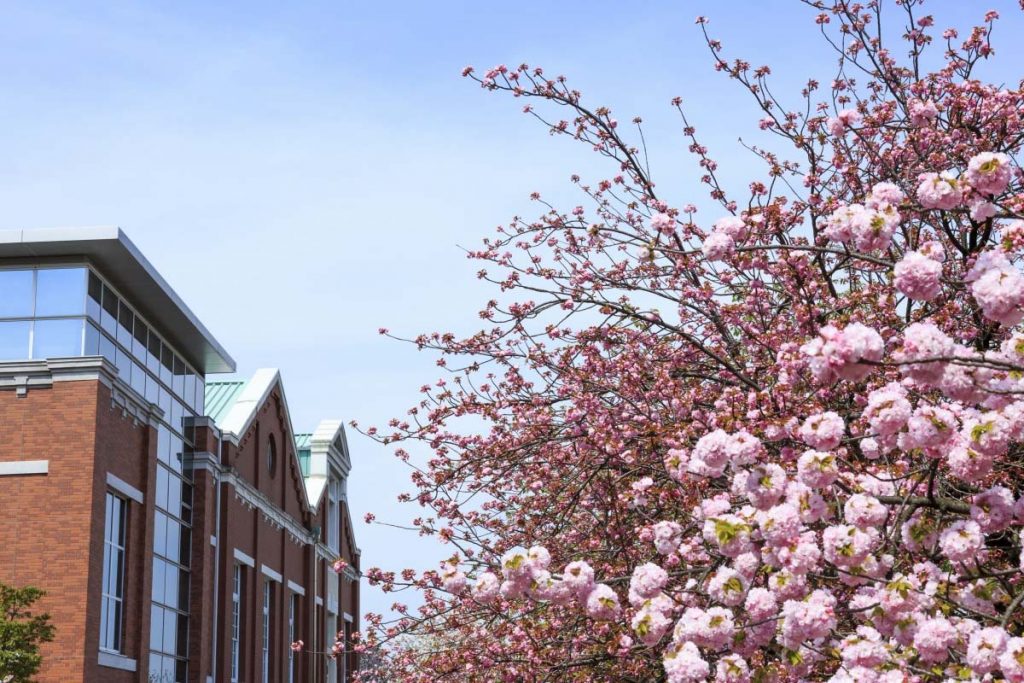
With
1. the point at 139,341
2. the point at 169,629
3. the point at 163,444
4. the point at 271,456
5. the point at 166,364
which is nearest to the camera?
the point at 139,341

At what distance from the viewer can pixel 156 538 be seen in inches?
1096

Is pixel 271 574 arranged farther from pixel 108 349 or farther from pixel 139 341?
pixel 108 349

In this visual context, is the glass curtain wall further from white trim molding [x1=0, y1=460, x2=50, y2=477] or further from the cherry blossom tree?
the cherry blossom tree

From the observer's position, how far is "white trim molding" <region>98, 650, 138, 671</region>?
943 inches

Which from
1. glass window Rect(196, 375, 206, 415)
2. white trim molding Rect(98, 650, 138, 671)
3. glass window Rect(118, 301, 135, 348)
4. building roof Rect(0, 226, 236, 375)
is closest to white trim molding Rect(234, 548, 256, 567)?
glass window Rect(196, 375, 206, 415)

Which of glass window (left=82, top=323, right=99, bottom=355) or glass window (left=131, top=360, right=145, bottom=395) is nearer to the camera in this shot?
glass window (left=82, top=323, right=99, bottom=355)

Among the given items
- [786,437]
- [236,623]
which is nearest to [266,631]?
[236,623]

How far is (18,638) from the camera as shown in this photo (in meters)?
19.5

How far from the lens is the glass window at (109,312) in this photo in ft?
85.7

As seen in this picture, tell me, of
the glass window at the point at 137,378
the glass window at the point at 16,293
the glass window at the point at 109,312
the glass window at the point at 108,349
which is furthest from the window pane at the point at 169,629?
the glass window at the point at 16,293

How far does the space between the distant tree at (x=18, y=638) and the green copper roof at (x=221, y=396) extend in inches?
717

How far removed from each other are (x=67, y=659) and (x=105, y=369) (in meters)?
5.53

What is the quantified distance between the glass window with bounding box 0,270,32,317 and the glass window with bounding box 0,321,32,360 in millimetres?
220

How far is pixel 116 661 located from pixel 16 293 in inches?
297
